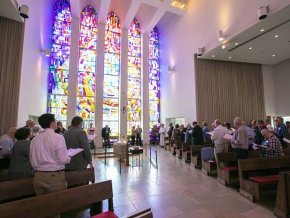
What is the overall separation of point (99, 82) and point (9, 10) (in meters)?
6.25

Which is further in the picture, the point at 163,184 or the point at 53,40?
the point at 53,40

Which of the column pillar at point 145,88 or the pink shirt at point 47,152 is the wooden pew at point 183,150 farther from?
the pink shirt at point 47,152

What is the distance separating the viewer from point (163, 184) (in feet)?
14.3

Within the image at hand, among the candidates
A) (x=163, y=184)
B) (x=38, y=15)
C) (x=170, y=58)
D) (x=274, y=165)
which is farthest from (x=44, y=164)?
(x=170, y=58)

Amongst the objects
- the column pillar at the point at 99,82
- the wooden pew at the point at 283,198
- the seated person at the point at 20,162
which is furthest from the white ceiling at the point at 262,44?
the seated person at the point at 20,162

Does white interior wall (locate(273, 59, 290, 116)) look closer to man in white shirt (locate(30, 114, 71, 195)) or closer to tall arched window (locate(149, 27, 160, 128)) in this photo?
tall arched window (locate(149, 27, 160, 128))

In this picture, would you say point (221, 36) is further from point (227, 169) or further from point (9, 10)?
point (9, 10)

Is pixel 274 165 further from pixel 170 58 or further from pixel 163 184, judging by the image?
pixel 170 58

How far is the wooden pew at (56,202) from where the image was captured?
149 centimetres

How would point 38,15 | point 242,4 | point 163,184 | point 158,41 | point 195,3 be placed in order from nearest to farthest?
1. point 163,184
2. point 242,4
3. point 38,15
4. point 195,3
5. point 158,41

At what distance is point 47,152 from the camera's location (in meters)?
1.98

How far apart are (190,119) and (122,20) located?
8.10 metres

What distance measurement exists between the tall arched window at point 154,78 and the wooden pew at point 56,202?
38.6 ft

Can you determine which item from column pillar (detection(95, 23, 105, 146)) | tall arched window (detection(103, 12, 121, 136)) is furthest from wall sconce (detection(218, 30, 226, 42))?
column pillar (detection(95, 23, 105, 146))
